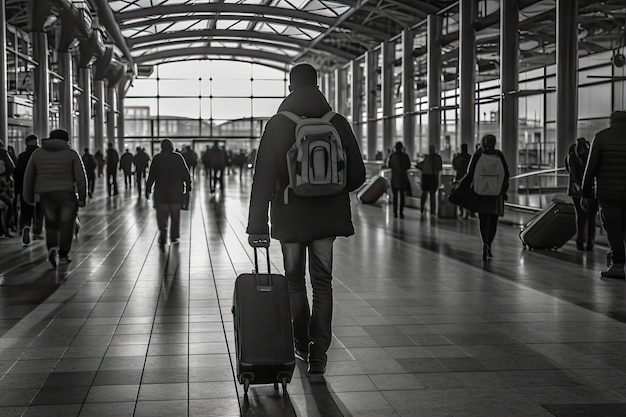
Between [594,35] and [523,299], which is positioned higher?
[594,35]

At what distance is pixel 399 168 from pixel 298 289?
14112mm

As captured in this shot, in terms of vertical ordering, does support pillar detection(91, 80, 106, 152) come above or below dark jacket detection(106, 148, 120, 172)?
above

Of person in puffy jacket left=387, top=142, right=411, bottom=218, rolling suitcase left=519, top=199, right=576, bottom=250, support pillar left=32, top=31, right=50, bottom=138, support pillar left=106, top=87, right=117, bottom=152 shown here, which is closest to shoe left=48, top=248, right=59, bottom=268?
rolling suitcase left=519, top=199, right=576, bottom=250

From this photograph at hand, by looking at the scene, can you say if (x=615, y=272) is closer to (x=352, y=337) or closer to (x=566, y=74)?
(x=352, y=337)

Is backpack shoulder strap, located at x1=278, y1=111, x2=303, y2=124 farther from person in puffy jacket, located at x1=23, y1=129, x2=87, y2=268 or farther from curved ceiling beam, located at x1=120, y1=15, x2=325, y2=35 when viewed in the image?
curved ceiling beam, located at x1=120, y1=15, x2=325, y2=35

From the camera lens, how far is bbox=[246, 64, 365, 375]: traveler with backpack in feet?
17.3

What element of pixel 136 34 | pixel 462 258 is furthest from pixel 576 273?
pixel 136 34

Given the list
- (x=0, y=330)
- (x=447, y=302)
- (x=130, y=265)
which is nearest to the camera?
(x=0, y=330)

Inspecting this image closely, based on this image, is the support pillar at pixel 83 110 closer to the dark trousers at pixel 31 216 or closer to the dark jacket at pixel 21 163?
the dark trousers at pixel 31 216

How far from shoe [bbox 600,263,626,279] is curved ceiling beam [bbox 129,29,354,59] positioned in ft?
105

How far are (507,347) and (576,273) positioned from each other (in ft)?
14.8

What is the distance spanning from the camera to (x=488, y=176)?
11.8 m

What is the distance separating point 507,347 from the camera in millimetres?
6285

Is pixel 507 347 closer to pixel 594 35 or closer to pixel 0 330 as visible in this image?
pixel 0 330
